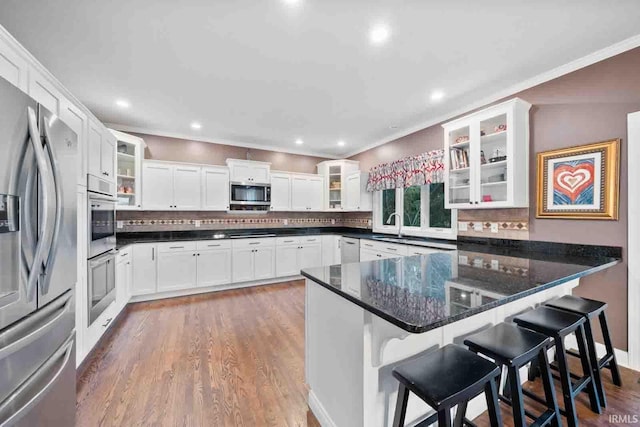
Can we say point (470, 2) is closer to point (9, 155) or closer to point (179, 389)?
point (9, 155)

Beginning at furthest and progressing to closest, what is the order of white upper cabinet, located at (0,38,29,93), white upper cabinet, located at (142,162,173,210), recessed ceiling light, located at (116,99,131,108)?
white upper cabinet, located at (142,162,173,210) < recessed ceiling light, located at (116,99,131,108) < white upper cabinet, located at (0,38,29,93)

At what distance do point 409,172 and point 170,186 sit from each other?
3712mm

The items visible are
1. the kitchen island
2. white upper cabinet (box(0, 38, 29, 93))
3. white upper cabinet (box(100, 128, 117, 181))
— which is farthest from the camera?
white upper cabinet (box(100, 128, 117, 181))

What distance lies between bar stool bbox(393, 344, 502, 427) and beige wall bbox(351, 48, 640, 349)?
79.9 inches

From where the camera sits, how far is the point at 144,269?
11.9ft

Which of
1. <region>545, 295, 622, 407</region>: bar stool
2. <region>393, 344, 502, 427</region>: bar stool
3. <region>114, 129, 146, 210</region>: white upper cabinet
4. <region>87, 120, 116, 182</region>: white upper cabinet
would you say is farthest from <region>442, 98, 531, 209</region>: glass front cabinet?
<region>114, 129, 146, 210</region>: white upper cabinet

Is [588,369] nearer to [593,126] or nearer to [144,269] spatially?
[593,126]

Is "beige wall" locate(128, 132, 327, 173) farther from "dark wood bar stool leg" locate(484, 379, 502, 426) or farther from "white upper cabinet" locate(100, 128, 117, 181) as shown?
"dark wood bar stool leg" locate(484, 379, 502, 426)

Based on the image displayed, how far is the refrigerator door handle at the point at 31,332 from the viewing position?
925 millimetres

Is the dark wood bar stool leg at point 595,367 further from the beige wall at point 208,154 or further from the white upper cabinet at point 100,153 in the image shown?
the beige wall at point 208,154

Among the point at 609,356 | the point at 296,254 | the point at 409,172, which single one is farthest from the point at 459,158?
the point at 296,254

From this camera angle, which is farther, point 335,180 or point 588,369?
point 335,180

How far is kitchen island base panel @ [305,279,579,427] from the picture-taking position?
1.19m

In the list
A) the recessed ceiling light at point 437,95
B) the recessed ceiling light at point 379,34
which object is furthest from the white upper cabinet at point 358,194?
the recessed ceiling light at point 379,34
